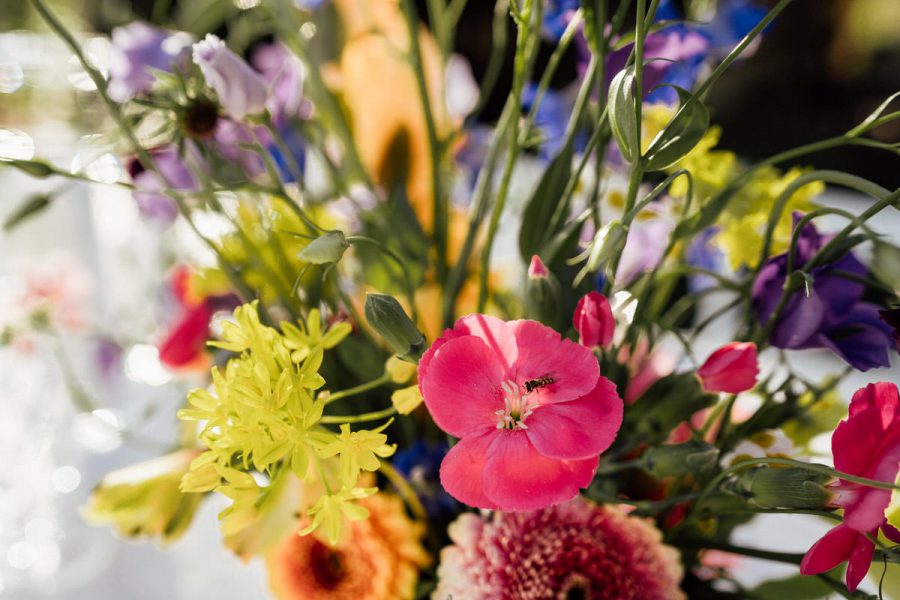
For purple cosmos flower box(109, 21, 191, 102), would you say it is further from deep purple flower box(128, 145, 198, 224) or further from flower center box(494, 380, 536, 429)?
flower center box(494, 380, 536, 429)

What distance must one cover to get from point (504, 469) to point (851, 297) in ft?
0.45

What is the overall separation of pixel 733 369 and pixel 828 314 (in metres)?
0.04

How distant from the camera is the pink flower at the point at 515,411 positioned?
19cm

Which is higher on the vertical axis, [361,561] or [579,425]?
[579,425]

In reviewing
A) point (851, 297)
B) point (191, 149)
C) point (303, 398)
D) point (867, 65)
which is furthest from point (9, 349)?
point (867, 65)

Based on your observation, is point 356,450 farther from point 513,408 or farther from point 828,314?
point 828,314

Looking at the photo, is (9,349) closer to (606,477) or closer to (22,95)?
(606,477)

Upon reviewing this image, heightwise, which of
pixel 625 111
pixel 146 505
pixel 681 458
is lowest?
pixel 146 505

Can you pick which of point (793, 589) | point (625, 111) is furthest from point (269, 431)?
point (793, 589)

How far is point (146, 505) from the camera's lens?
331mm

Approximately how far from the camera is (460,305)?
1.20ft

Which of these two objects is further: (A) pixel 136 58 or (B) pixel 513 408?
(A) pixel 136 58

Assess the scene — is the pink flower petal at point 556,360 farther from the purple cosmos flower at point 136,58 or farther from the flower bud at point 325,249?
the purple cosmos flower at point 136,58

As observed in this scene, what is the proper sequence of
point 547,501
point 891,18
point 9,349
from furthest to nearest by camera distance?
point 891,18 < point 9,349 < point 547,501
